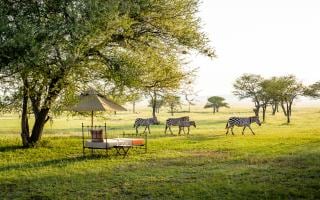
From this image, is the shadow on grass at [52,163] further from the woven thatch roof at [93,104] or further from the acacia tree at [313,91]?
the acacia tree at [313,91]

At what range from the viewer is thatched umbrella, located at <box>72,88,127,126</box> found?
24297 mm

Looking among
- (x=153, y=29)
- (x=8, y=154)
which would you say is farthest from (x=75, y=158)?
(x=153, y=29)

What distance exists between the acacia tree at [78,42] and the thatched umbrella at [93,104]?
1.13 m

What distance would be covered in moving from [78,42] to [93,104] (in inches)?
132

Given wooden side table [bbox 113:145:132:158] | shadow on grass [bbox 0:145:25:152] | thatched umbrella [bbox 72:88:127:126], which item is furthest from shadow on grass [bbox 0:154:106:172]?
shadow on grass [bbox 0:145:25:152]

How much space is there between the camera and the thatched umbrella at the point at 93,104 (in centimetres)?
2430

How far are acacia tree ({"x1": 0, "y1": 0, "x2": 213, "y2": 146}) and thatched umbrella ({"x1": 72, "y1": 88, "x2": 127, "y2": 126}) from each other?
1.13 m

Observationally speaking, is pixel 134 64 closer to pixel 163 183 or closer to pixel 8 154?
pixel 8 154

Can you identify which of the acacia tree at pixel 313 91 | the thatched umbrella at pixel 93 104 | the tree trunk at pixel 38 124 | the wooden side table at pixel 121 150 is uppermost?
the acacia tree at pixel 313 91

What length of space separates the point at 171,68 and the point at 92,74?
5279mm

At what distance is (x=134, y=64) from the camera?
82.2 ft

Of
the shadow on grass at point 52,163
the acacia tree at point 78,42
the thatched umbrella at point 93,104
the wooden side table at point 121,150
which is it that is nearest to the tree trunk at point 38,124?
the acacia tree at point 78,42

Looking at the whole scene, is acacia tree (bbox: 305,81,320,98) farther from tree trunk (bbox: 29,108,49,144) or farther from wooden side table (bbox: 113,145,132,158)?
tree trunk (bbox: 29,108,49,144)

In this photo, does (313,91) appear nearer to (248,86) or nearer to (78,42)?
(248,86)
